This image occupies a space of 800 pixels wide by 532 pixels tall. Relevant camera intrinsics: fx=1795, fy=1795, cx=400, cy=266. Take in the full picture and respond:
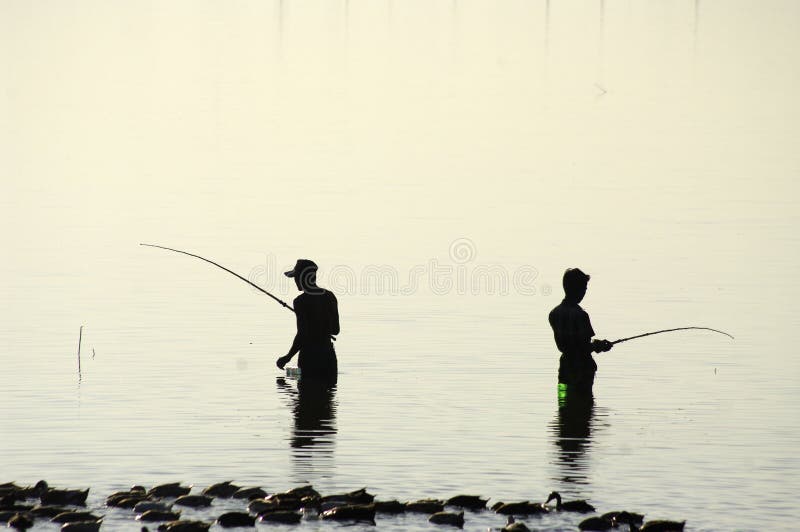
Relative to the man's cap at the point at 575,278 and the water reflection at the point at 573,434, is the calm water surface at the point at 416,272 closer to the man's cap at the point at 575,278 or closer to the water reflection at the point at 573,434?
the water reflection at the point at 573,434

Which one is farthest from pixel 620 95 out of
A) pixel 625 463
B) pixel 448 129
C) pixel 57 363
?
pixel 625 463

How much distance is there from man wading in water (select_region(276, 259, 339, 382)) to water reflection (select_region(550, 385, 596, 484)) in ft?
8.89

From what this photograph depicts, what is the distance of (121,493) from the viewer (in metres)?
14.6

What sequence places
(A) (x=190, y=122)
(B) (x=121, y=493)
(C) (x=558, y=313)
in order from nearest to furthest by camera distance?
Result: (B) (x=121, y=493), (C) (x=558, y=313), (A) (x=190, y=122)

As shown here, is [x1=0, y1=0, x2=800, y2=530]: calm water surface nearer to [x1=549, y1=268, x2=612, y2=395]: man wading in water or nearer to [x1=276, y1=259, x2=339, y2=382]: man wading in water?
[x1=276, y1=259, x2=339, y2=382]: man wading in water

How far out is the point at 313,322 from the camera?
65.8 feet

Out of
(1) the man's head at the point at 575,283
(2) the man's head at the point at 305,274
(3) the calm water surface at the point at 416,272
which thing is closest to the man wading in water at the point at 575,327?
(1) the man's head at the point at 575,283

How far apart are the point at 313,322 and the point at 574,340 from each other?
3092mm

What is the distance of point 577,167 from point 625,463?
32229 mm

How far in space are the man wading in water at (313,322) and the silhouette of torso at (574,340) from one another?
2.61m

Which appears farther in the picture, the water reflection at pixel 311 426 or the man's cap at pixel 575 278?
the man's cap at pixel 575 278

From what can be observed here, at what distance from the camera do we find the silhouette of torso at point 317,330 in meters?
20.0

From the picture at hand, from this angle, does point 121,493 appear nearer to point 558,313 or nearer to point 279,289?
point 558,313

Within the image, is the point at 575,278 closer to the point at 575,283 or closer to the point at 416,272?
the point at 575,283
